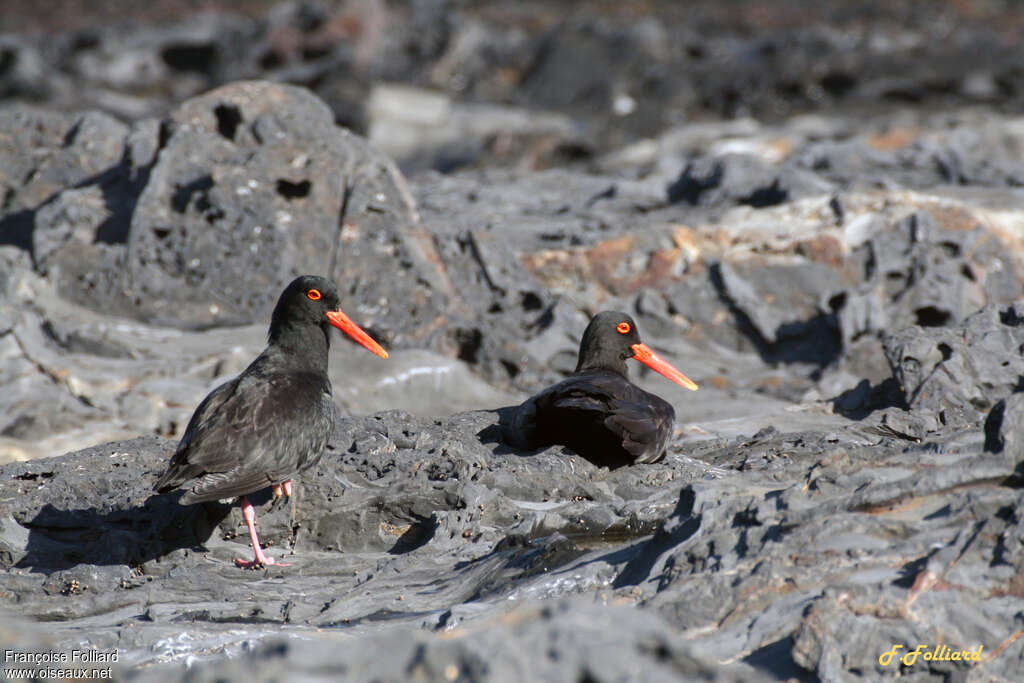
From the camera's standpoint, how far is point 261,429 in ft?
16.7

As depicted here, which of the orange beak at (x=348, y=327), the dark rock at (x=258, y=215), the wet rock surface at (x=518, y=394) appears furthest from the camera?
the dark rock at (x=258, y=215)

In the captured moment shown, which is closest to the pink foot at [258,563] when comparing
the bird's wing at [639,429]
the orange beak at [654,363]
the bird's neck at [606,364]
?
the bird's wing at [639,429]

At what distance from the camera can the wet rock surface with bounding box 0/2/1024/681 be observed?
342cm

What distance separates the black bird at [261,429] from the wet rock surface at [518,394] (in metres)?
0.31

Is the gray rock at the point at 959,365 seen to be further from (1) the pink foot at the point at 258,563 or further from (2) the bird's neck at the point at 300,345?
(1) the pink foot at the point at 258,563

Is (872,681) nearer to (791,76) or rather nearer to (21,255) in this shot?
(21,255)

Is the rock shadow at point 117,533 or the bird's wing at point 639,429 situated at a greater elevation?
the bird's wing at point 639,429

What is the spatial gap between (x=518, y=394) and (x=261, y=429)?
3.53 m

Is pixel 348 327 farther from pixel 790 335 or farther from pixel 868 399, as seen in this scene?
pixel 790 335

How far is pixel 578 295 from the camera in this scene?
31.3 feet

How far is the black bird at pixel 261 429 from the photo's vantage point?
4.83 m

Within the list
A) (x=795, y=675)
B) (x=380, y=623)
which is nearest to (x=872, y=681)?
(x=795, y=675)

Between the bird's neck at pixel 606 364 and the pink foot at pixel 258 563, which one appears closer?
the pink foot at pixel 258 563
